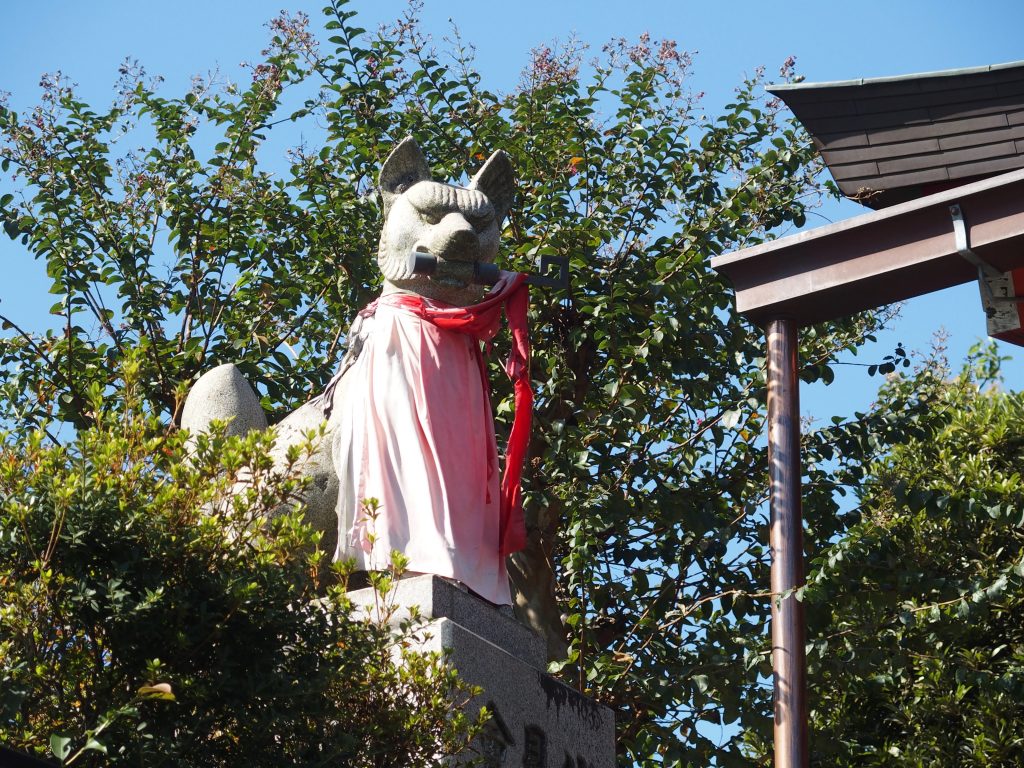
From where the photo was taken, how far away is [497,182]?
25.8 feet

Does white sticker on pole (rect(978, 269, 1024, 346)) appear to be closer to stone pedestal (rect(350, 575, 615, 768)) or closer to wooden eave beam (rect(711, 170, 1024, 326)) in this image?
wooden eave beam (rect(711, 170, 1024, 326))

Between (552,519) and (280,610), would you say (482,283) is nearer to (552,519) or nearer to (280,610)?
(280,610)

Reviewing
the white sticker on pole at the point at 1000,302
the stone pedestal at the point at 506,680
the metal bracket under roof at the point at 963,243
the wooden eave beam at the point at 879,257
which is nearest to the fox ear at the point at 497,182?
the wooden eave beam at the point at 879,257

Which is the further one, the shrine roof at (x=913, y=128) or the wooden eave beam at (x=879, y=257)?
the shrine roof at (x=913, y=128)

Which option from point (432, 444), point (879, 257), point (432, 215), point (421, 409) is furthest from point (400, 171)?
point (879, 257)

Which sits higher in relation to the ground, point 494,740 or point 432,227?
point 432,227

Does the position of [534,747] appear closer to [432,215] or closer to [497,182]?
[432,215]

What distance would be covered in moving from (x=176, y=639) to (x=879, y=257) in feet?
11.0

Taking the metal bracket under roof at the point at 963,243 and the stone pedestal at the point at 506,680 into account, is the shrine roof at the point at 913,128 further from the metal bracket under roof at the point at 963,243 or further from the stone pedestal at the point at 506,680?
the stone pedestal at the point at 506,680

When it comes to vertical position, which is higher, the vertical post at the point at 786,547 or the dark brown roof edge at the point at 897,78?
the dark brown roof edge at the point at 897,78

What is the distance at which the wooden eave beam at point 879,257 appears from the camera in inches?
255

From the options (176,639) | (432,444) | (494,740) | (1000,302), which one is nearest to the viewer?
(176,639)

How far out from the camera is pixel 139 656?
5457 millimetres

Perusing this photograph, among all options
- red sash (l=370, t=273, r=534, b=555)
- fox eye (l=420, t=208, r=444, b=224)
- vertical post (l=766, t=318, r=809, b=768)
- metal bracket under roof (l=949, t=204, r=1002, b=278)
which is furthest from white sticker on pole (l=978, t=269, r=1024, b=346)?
fox eye (l=420, t=208, r=444, b=224)
